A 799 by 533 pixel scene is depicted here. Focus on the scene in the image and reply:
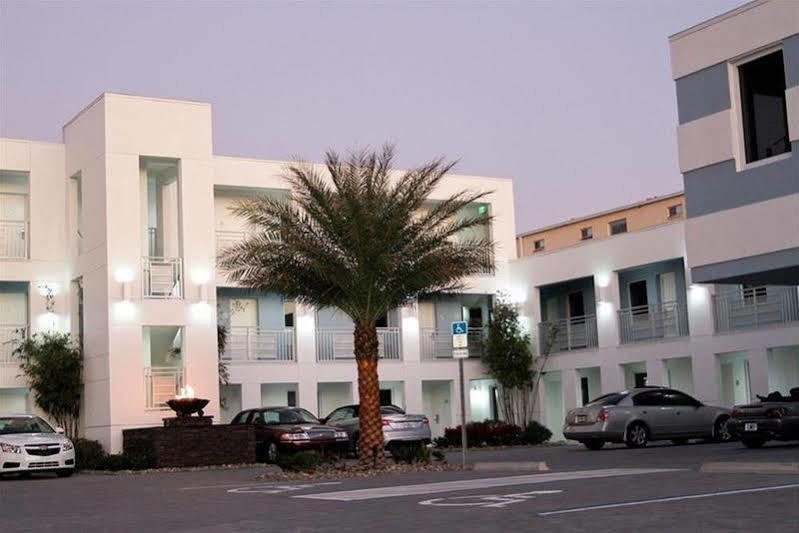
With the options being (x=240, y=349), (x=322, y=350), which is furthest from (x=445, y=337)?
(x=240, y=349)

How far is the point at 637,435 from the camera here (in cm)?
2889

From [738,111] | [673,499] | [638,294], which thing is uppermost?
[738,111]

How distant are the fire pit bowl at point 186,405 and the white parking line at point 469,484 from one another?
11581mm

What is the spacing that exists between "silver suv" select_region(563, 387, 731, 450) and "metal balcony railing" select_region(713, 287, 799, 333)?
11.9 feet

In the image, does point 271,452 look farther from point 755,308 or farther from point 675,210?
point 675,210

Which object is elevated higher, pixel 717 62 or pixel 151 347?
pixel 717 62

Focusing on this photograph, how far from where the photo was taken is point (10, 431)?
88.4 feet

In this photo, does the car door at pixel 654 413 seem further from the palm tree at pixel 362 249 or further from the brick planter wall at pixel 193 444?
the brick planter wall at pixel 193 444

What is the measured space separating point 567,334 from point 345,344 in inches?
286

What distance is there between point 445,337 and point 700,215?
21741mm

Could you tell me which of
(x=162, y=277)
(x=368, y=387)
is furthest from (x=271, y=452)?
(x=368, y=387)

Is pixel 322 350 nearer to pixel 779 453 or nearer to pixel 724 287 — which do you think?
pixel 724 287

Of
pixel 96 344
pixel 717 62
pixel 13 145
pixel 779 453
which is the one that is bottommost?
pixel 779 453

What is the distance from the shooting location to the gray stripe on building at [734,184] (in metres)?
18.1
